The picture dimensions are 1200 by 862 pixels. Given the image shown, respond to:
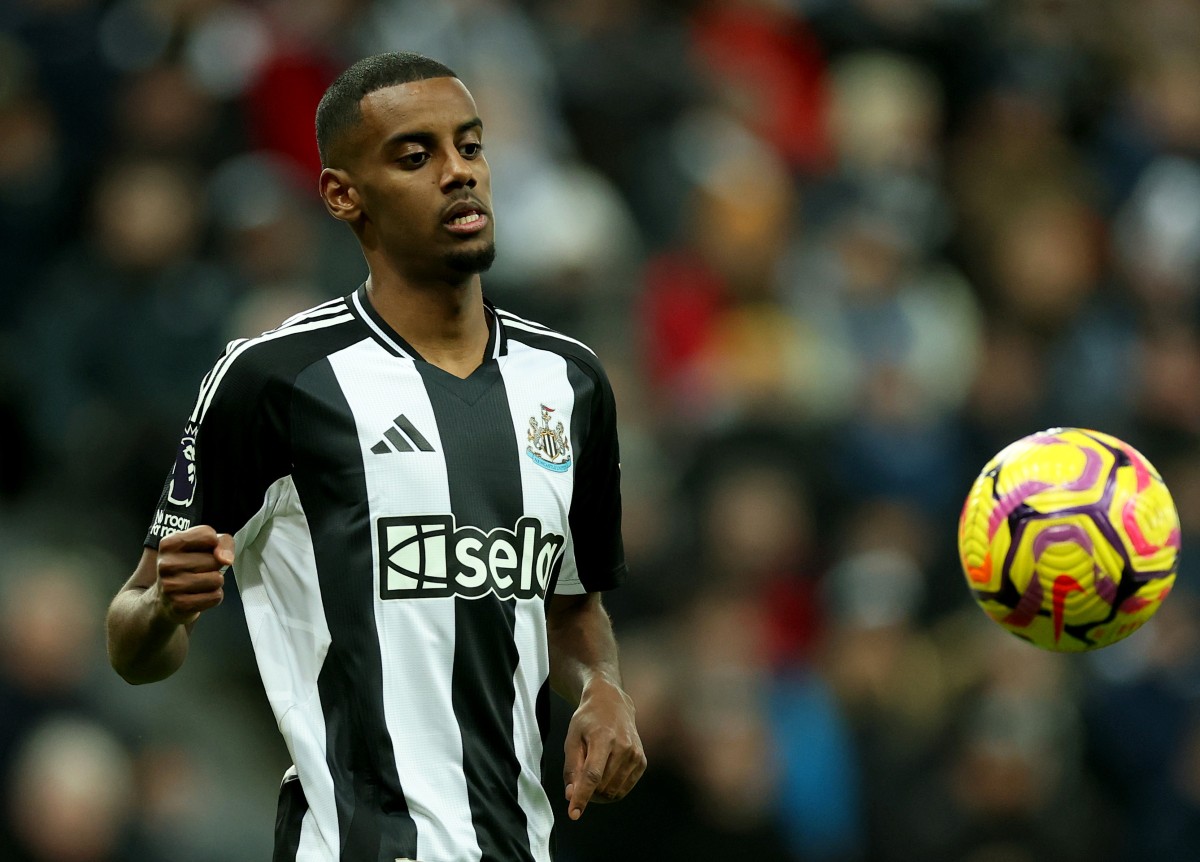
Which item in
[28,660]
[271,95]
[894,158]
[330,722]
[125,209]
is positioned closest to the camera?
[330,722]

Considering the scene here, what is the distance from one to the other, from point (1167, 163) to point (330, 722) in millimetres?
8442

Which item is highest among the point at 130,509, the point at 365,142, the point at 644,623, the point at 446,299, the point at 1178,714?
the point at 365,142

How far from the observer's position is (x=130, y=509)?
26.6 feet

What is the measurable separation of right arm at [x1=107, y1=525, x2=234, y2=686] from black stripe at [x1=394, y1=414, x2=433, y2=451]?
0.49 m

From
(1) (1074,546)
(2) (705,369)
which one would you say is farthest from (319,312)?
(2) (705,369)

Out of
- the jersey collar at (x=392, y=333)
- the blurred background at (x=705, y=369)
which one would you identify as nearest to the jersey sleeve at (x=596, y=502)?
the jersey collar at (x=392, y=333)

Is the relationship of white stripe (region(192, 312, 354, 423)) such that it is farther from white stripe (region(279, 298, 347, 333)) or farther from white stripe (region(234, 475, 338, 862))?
white stripe (region(234, 475, 338, 862))

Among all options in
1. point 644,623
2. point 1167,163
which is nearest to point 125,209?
point 644,623

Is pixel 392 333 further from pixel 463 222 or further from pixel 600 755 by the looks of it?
pixel 600 755

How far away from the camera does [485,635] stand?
12.9 ft

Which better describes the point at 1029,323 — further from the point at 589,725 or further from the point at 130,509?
the point at 589,725

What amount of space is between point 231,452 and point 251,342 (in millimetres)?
258

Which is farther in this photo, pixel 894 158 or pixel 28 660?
pixel 894 158

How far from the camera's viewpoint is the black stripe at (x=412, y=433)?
13.0 ft
